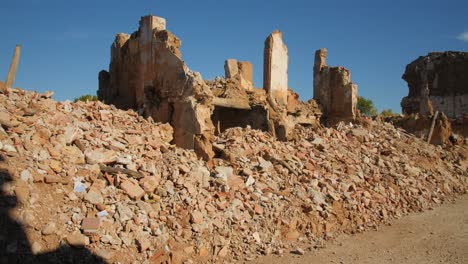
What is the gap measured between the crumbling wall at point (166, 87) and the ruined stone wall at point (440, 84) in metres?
17.6

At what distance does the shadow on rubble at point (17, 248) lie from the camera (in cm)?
472

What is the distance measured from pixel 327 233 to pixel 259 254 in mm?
1685

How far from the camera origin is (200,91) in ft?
28.8

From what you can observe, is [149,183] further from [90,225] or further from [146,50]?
[146,50]

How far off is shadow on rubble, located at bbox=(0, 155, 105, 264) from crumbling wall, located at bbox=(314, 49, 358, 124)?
435 inches

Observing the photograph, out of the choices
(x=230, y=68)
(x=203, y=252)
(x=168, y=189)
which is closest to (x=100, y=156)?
(x=168, y=189)

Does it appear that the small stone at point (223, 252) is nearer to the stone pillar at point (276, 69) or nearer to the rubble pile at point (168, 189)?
the rubble pile at point (168, 189)

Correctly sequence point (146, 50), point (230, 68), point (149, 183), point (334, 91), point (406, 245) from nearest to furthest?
point (149, 183) → point (406, 245) → point (146, 50) → point (230, 68) → point (334, 91)

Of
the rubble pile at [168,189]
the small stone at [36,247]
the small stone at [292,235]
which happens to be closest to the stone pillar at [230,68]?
the rubble pile at [168,189]

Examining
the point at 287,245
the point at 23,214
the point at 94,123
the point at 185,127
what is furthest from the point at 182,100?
the point at 23,214

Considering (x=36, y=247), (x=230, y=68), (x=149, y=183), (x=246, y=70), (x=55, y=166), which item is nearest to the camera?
(x=36, y=247)

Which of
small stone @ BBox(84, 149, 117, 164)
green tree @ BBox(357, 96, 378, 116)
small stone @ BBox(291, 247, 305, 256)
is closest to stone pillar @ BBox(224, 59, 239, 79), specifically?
small stone @ BBox(84, 149, 117, 164)

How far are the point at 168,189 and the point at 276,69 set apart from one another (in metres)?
7.15

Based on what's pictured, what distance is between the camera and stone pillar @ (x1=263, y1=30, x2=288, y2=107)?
495 inches
